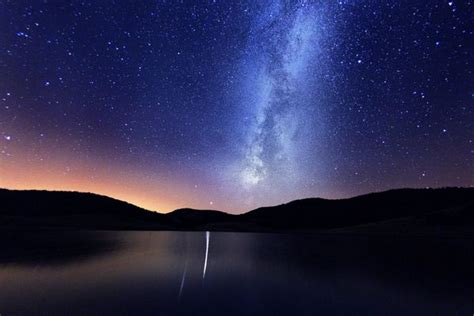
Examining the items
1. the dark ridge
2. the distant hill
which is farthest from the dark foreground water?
the dark ridge

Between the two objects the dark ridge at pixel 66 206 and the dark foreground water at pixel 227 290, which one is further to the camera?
the dark ridge at pixel 66 206

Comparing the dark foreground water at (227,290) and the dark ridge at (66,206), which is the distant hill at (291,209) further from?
the dark foreground water at (227,290)

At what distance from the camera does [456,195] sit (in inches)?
5413

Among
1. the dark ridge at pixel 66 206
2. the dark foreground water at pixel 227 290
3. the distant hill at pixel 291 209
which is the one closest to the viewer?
the dark foreground water at pixel 227 290

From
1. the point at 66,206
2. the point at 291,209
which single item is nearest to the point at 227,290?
the point at 66,206

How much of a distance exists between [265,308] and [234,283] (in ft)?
9.31

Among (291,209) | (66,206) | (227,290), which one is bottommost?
(227,290)

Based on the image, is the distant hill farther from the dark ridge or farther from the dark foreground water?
the dark foreground water

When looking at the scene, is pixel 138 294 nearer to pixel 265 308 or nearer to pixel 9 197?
pixel 265 308

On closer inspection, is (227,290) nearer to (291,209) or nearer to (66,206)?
(66,206)

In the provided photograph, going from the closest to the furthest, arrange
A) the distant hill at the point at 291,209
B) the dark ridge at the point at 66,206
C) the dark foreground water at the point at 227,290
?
1. the dark foreground water at the point at 227,290
2. the dark ridge at the point at 66,206
3. the distant hill at the point at 291,209

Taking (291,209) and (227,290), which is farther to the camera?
(291,209)

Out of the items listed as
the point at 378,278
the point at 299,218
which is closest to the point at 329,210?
the point at 299,218

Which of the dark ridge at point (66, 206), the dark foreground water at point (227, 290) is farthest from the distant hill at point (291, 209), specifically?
the dark foreground water at point (227, 290)
